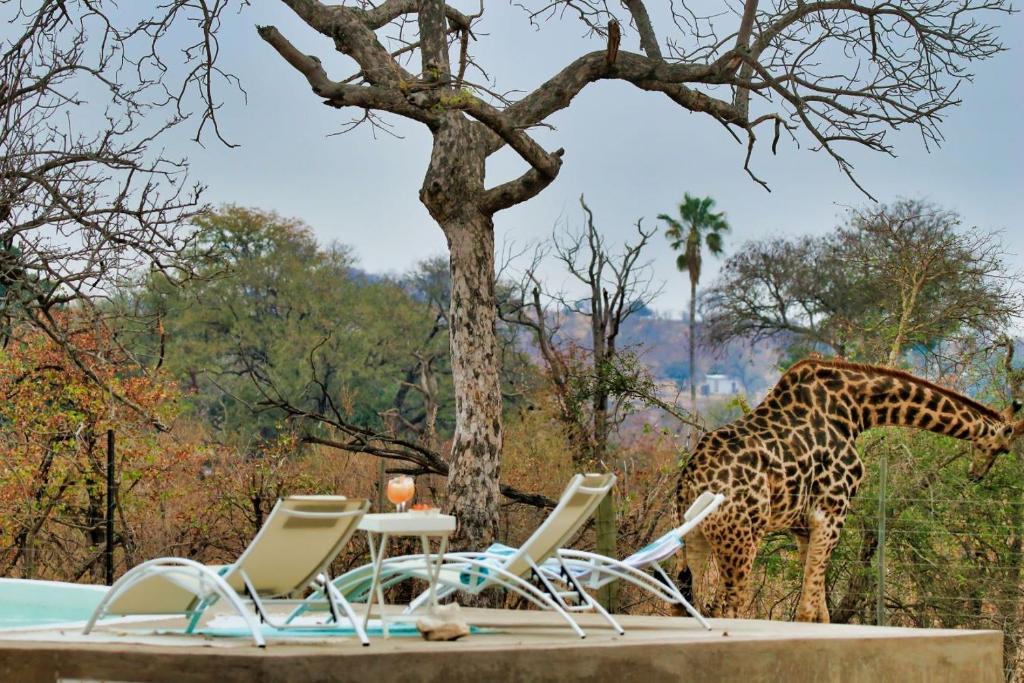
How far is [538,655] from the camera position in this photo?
6461 millimetres

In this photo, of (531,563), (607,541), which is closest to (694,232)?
(607,541)

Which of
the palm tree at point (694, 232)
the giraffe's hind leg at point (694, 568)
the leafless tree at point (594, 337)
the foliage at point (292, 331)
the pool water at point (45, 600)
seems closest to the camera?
the pool water at point (45, 600)

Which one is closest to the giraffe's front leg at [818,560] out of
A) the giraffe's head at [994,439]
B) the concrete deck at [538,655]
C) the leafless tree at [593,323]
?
the giraffe's head at [994,439]

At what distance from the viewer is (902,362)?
19.1 metres

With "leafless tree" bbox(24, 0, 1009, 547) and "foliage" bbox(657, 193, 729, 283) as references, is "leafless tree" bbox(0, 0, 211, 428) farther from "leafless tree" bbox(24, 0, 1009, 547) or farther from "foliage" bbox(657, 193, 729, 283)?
"foliage" bbox(657, 193, 729, 283)

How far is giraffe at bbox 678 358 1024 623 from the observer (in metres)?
9.58

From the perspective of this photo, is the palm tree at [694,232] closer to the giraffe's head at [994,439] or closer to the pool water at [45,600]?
the giraffe's head at [994,439]

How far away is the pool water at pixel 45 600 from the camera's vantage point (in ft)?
28.3

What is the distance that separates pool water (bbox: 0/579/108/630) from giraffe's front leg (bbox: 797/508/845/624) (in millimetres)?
4671

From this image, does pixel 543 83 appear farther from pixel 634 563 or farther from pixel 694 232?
pixel 694 232

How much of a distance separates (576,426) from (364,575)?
10729 millimetres

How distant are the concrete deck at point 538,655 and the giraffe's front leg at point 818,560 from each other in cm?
148

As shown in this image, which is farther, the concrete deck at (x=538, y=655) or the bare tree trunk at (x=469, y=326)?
the bare tree trunk at (x=469, y=326)

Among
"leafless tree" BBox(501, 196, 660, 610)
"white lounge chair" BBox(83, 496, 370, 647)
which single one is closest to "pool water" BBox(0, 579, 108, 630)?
"white lounge chair" BBox(83, 496, 370, 647)
